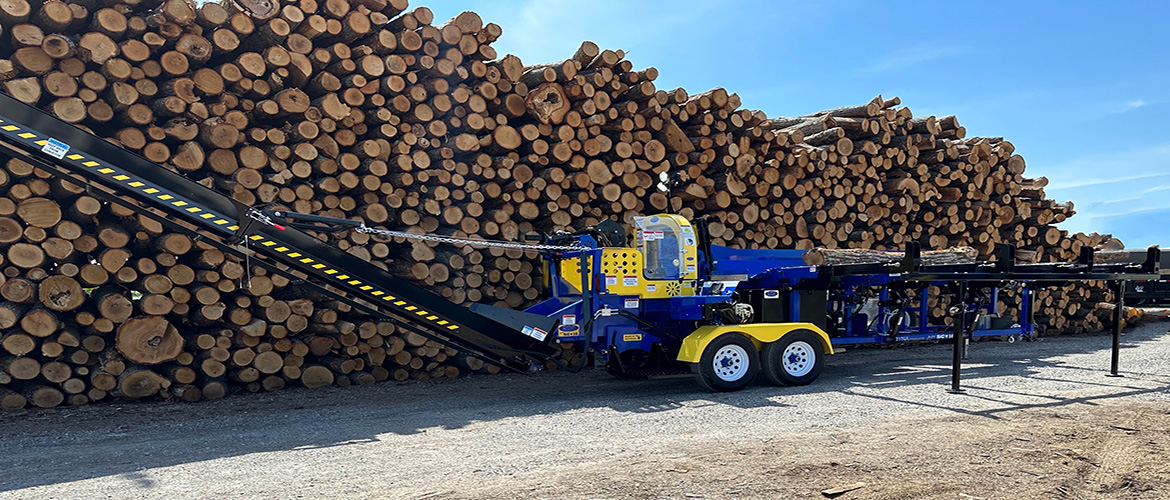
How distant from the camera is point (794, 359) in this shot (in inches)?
326

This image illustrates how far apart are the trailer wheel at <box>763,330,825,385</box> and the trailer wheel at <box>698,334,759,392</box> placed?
0.16 metres

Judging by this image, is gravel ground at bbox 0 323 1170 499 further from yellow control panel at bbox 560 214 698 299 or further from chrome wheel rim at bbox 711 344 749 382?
yellow control panel at bbox 560 214 698 299

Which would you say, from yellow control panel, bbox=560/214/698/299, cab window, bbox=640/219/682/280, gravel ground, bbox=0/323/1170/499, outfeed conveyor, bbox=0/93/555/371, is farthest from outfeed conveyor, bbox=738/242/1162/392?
outfeed conveyor, bbox=0/93/555/371

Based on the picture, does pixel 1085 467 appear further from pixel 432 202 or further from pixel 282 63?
pixel 282 63

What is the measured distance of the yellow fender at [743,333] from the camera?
25.3 feet

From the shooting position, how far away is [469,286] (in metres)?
9.47

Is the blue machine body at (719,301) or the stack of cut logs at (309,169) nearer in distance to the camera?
the stack of cut logs at (309,169)

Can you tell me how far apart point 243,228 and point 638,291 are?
365 centimetres

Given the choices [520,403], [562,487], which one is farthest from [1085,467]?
[520,403]

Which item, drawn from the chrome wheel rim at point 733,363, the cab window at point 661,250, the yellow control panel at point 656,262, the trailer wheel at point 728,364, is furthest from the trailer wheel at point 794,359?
the cab window at point 661,250

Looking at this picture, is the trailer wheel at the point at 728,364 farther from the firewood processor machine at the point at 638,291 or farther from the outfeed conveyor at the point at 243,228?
the outfeed conveyor at the point at 243,228

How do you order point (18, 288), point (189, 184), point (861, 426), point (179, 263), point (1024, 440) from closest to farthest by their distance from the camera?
point (1024, 440) < point (861, 426) < point (189, 184) < point (18, 288) < point (179, 263)

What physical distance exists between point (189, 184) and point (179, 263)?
171 centimetres

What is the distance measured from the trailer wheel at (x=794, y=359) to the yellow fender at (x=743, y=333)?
2.5 inches
